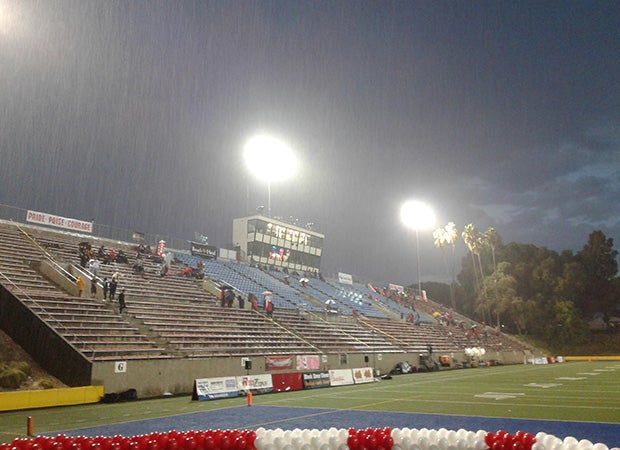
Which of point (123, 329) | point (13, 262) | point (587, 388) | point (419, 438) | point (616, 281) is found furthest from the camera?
point (616, 281)

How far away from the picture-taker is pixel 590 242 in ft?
246

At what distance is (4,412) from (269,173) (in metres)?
38.1

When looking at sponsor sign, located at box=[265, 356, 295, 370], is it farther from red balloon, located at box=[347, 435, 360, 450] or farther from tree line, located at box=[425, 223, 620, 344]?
tree line, located at box=[425, 223, 620, 344]

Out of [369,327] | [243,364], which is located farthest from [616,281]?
[243,364]

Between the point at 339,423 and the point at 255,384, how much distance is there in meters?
9.88

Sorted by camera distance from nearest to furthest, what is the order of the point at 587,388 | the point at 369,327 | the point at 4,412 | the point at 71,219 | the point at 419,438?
the point at 419,438 → the point at 4,412 → the point at 587,388 → the point at 71,219 → the point at 369,327

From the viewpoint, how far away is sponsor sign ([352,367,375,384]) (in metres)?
27.0

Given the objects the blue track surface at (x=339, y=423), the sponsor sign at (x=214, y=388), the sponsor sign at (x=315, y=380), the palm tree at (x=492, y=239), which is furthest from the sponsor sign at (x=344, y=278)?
the blue track surface at (x=339, y=423)

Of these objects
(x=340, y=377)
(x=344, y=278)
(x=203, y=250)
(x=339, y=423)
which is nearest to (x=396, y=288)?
(x=344, y=278)

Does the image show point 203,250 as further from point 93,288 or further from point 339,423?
point 339,423

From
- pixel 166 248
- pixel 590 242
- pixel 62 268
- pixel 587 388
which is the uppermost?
pixel 590 242

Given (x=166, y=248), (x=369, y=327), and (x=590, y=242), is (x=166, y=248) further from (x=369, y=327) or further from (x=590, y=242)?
(x=590, y=242)

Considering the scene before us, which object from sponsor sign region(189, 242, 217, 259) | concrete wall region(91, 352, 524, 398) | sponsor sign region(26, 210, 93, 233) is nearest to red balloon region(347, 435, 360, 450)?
concrete wall region(91, 352, 524, 398)

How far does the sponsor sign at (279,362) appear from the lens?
1032 inches
